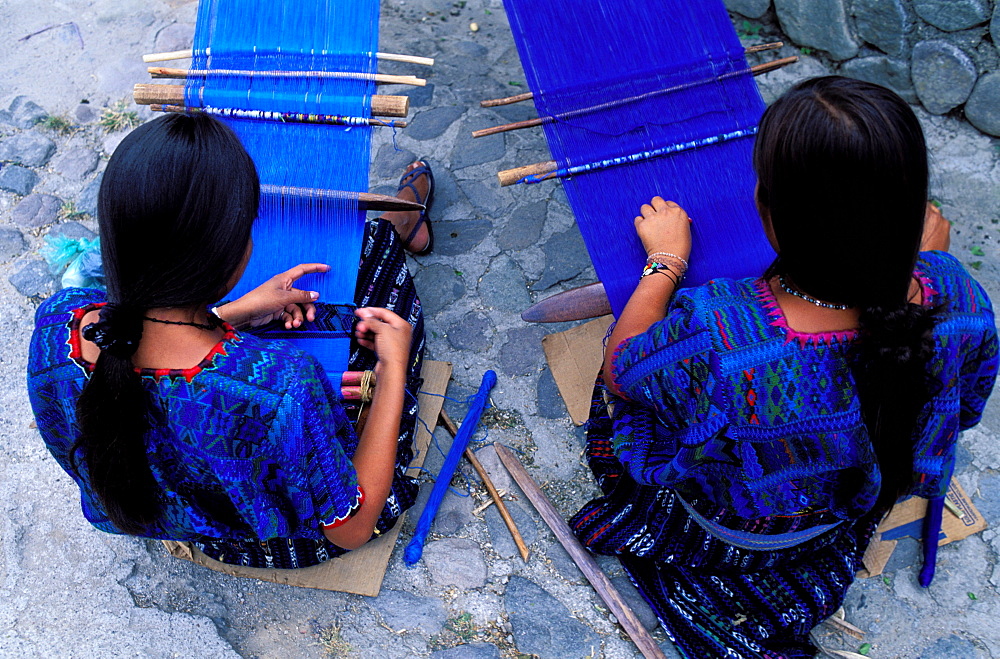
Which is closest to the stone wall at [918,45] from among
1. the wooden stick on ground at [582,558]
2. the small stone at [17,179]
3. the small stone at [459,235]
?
the small stone at [459,235]

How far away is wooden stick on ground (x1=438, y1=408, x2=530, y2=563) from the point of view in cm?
230

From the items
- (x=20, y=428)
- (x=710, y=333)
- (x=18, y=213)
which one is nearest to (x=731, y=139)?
(x=710, y=333)

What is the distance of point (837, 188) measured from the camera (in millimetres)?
1289

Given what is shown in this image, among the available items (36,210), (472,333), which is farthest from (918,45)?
(36,210)

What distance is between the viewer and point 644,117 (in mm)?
2186

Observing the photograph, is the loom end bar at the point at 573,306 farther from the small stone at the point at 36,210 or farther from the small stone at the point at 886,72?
the small stone at the point at 36,210

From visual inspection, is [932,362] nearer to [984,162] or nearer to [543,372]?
[543,372]

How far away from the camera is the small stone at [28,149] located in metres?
3.38

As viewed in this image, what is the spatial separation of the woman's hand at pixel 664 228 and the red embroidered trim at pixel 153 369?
1.10 meters

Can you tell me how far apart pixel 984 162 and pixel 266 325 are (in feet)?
10.0

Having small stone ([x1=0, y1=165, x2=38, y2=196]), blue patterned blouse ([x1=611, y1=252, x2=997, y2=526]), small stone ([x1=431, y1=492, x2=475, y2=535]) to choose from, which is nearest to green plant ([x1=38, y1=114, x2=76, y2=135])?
small stone ([x1=0, y1=165, x2=38, y2=196])

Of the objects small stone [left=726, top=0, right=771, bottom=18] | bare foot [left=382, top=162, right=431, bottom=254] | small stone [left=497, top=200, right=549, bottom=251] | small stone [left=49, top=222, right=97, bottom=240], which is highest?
small stone [left=726, top=0, right=771, bottom=18]

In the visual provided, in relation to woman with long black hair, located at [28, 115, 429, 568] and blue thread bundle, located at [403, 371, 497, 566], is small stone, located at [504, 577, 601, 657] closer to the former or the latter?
blue thread bundle, located at [403, 371, 497, 566]

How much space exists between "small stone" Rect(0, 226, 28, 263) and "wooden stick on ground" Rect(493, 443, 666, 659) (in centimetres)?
216
